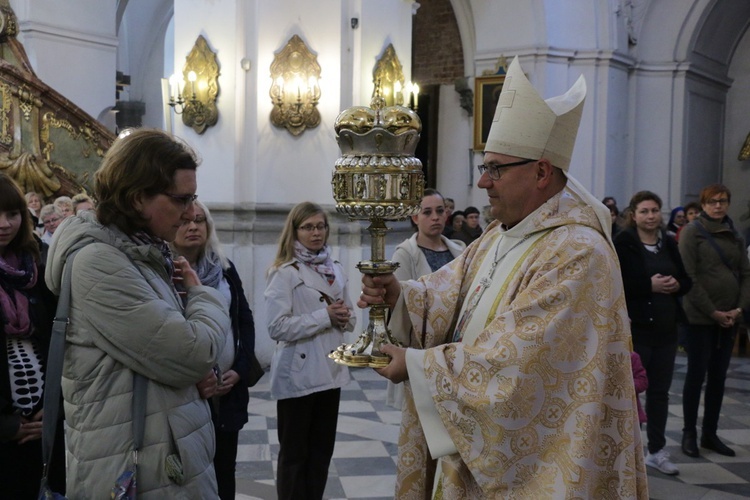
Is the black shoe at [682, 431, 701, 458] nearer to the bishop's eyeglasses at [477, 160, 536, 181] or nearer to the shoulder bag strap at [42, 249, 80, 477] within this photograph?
the bishop's eyeglasses at [477, 160, 536, 181]

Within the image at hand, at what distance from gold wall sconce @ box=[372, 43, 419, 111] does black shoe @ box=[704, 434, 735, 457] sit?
13.4 ft

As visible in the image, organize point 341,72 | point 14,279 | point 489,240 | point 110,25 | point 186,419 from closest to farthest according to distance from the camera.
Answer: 1. point 186,419
2. point 489,240
3. point 14,279
4. point 341,72
5. point 110,25

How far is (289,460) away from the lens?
3936mm

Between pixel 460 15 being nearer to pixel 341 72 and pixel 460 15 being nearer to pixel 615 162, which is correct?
pixel 615 162

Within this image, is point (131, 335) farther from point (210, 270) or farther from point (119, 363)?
point (210, 270)

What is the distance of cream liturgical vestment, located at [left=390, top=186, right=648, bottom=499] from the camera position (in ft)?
7.10

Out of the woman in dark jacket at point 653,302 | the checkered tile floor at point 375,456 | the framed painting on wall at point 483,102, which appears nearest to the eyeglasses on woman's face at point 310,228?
the checkered tile floor at point 375,456

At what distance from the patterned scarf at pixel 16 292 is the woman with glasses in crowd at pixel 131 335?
2.87 feet

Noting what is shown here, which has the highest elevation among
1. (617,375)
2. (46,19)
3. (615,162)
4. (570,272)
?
(46,19)

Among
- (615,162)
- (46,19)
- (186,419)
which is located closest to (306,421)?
(186,419)

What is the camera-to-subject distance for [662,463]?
522cm

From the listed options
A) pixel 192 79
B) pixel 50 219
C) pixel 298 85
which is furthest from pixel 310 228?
pixel 192 79

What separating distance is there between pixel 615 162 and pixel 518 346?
36.9 ft

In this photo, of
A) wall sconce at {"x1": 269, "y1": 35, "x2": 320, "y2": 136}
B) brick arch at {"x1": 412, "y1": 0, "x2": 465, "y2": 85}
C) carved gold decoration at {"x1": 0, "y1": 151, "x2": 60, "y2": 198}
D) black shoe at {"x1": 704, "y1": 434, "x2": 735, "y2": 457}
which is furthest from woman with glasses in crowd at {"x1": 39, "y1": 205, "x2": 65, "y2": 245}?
brick arch at {"x1": 412, "y1": 0, "x2": 465, "y2": 85}
